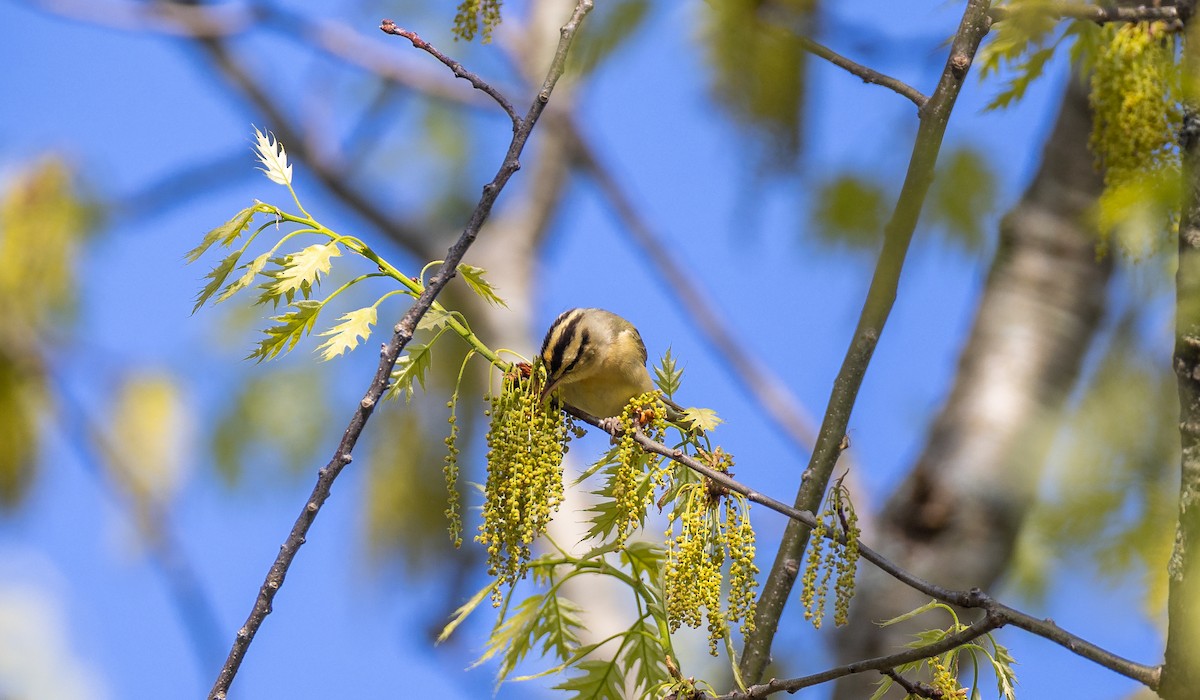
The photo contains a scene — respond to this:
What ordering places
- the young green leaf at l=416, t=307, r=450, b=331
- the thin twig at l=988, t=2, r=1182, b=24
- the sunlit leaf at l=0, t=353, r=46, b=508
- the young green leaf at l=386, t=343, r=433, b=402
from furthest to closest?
1. the sunlit leaf at l=0, t=353, r=46, b=508
2. the thin twig at l=988, t=2, r=1182, b=24
3. the young green leaf at l=386, t=343, r=433, b=402
4. the young green leaf at l=416, t=307, r=450, b=331

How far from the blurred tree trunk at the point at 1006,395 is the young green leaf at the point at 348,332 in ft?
10.6

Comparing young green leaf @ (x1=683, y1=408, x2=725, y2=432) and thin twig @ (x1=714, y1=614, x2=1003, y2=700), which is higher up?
young green leaf @ (x1=683, y1=408, x2=725, y2=432)

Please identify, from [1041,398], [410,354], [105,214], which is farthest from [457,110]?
[410,354]

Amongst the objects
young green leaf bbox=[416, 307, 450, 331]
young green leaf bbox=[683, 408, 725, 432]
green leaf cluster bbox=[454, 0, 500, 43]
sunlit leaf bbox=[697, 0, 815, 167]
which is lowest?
young green leaf bbox=[416, 307, 450, 331]

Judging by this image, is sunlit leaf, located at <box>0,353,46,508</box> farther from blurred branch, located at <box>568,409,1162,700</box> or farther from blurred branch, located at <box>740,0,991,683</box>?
blurred branch, located at <box>568,409,1162,700</box>

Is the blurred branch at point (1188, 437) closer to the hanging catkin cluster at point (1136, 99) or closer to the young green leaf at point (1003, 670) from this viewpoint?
the young green leaf at point (1003, 670)

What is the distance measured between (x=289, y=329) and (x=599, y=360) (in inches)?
90.1

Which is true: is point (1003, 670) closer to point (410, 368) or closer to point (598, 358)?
point (410, 368)

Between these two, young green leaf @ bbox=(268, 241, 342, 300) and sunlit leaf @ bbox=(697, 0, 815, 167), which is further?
sunlit leaf @ bbox=(697, 0, 815, 167)

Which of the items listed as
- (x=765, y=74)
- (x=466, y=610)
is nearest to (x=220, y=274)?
(x=466, y=610)

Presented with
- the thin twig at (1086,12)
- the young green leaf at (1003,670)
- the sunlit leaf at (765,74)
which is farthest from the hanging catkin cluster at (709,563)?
the sunlit leaf at (765,74)

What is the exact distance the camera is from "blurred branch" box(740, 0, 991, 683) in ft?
8.02

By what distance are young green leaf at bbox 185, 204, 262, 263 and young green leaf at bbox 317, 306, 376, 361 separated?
0.25 metres

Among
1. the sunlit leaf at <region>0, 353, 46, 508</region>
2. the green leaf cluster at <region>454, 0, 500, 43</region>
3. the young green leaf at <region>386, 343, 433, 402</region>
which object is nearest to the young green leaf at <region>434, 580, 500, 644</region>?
the young green leaf at <region>386, 343, 433, 402</region>
